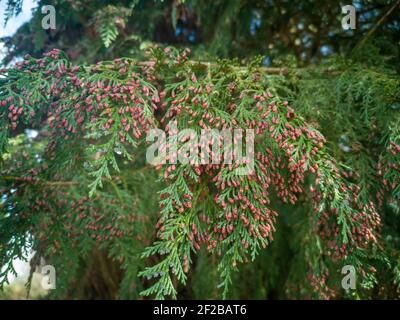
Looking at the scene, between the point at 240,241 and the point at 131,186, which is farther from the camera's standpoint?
the point at 131,186

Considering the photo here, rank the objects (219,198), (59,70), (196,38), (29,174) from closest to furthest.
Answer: (219,198) → (59,70) → (29,174) → (196,38)

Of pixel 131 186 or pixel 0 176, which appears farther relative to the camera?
pixel 131 186

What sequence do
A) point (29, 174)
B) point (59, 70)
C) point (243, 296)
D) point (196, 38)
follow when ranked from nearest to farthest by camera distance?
point (59, 70) < point (29, 174) < point (243, 296) < point (196, 38)

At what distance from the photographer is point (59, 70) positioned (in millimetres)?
2387

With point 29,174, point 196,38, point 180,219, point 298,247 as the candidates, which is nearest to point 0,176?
point 29,174

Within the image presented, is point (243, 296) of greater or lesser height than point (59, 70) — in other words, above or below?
below

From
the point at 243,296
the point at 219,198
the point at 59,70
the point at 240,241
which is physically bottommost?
the point at 243,296

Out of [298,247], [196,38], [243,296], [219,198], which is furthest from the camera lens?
[196,38]

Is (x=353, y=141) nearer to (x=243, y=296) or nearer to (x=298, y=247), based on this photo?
(x=298, y=247)
